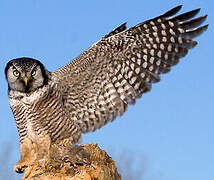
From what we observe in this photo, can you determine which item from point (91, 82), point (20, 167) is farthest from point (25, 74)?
point (20, 167)

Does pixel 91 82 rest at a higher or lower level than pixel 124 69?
lower

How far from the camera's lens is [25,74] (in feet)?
24.3

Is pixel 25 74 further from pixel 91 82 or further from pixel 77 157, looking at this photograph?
pixel 77 157

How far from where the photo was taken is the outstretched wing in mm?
7781

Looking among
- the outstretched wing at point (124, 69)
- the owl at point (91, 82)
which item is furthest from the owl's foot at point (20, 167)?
the outstretched wing at point (124, 69)

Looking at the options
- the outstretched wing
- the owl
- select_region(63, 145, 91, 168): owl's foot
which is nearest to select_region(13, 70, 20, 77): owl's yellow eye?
the owl

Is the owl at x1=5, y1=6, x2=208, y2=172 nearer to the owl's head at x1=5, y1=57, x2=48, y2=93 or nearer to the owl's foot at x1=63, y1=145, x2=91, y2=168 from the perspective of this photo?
the owl's head at x1=5, y1=57, x2=48, y2=93

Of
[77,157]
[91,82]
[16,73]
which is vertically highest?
[16,73]

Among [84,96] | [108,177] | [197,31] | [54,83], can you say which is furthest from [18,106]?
[197,31]

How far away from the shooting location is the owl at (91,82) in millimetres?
7516

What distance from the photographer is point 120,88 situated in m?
7.94

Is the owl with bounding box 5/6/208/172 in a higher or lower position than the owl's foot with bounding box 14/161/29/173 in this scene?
higher

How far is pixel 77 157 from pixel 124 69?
2226 millimetres

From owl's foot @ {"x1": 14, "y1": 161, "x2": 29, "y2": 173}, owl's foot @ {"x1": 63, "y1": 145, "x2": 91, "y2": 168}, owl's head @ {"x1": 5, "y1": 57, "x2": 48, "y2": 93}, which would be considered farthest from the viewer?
owl's head @ {"x1": 5, "y1": 57, "x2": 48, "y2": 93}
